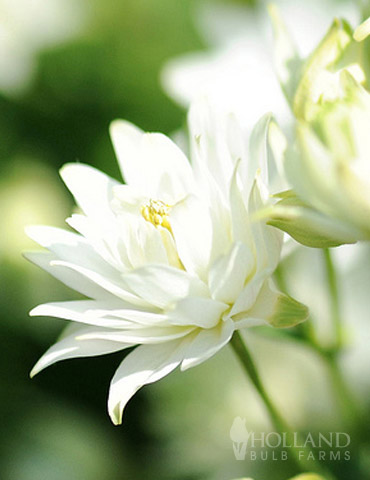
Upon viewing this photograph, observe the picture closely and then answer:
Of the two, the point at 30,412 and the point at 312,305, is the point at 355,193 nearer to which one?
the point at 312,305

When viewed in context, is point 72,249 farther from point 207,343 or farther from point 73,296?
point 73,296

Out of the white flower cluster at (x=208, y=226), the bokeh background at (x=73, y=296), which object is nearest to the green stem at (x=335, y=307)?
the bokeh background at (x=73, y=296)

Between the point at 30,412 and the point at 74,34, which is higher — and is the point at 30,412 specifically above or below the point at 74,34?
below

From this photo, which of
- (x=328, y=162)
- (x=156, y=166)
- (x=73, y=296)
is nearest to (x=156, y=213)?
(x=156, y=166)

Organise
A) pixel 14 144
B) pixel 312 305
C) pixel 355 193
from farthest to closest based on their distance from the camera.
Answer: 1. pixel 14 144
2. pixel 312 305
3. pixel 355 193

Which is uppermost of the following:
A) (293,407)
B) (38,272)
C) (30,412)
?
(38,272)

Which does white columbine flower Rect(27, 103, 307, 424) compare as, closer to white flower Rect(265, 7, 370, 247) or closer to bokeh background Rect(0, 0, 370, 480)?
white flower Rect(265, 7, 370, 247)

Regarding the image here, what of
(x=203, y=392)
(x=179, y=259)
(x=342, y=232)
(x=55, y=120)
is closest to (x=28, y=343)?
(x=203, y=392)

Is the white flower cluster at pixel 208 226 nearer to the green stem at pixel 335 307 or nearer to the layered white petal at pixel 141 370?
the layered white petal at pixel 141 370
